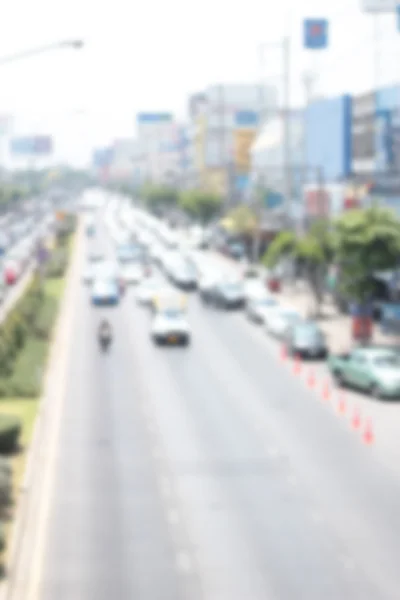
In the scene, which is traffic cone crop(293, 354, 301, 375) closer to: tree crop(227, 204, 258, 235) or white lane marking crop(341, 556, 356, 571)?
white lane marking crop(341, 556, 356, 571)

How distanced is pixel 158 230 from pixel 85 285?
61912 mm

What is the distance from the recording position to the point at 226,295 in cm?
7206

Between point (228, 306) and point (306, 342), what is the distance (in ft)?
65.5

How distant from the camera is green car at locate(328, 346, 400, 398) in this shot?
41.5m

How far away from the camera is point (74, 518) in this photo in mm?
27375

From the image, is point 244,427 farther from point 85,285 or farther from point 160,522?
point 85,285

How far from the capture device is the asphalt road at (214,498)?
22797 mm

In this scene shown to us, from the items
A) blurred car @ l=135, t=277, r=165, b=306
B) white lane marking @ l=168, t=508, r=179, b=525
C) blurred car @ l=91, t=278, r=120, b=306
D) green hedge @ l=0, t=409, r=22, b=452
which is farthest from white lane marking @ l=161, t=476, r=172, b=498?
blurred car @ l=91, t=278, r=120, b=306

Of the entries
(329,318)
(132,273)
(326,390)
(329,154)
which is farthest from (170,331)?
(132,273)

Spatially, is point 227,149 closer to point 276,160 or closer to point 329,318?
point 276,160

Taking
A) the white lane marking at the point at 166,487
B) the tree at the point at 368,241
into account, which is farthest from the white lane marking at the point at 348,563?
the tree at the point at 368,241

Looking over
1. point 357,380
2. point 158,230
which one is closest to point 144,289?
point 357,380

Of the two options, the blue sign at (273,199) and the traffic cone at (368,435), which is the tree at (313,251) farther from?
the blue sign at (273,199)

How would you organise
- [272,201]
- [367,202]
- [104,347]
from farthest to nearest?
1. [272,201]
2. [367,202]
3. [104,347]
